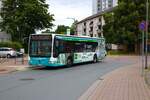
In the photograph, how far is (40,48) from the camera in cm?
3009

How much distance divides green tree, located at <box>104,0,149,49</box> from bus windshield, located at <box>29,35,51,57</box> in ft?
126

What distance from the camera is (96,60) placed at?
40.4 meters

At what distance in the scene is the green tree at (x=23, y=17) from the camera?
75125 mm

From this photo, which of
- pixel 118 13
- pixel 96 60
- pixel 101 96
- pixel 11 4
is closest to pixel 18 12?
pixel 11 4

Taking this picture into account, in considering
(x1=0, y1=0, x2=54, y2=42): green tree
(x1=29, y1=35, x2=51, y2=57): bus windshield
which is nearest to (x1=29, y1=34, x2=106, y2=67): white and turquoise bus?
(x1=29, y1=35, x2=51, y2=57): bus windshield

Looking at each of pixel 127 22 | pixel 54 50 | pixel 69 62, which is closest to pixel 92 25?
pixel 127 22

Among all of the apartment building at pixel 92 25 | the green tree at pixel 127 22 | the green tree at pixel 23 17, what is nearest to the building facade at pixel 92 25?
the apartment building at pixel 92 25

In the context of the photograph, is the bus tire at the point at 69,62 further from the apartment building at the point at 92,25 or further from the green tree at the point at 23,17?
the apartment building at the point at 92,25

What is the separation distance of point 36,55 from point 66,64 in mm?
3261

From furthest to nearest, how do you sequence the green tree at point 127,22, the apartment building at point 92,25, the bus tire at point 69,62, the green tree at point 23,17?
the apartment building at point 92,25 < the green tree at point 23,17 < the green tree at point 127,22 < the bus tire at point 69,62

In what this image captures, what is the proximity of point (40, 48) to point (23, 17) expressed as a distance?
4588cm

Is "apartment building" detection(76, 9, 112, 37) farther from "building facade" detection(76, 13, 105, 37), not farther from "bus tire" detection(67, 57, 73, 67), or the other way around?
"bus tire" detection(67, 57, 73, 67)

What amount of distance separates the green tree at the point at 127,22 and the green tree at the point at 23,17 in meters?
14.1

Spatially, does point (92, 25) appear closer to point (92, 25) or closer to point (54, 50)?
point (92, 25)
